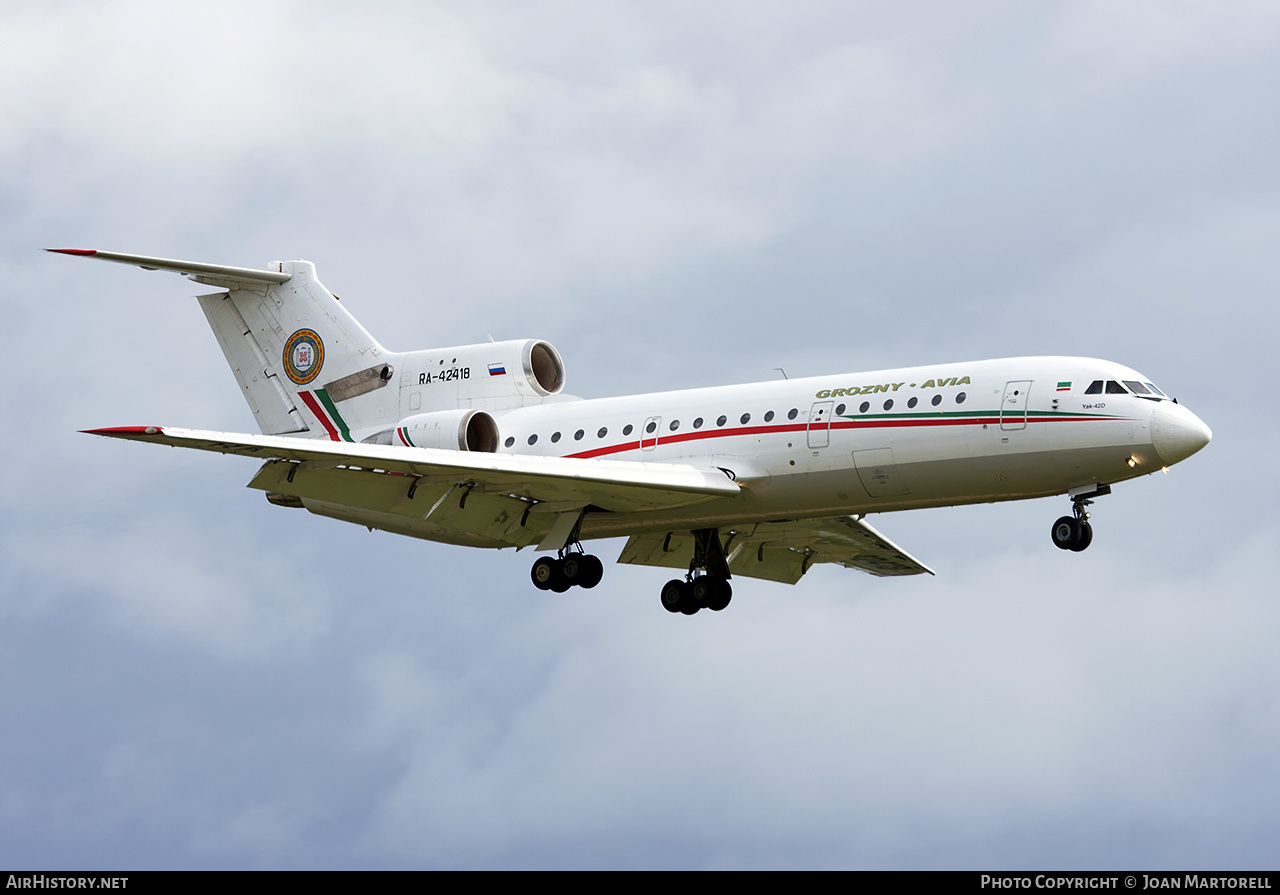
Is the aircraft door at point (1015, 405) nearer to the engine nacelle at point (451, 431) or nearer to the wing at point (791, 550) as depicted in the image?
the wing at point (791, 550)

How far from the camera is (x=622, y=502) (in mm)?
30344

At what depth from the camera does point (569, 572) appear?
30641 millimetres

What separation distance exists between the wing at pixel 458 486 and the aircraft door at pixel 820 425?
1.55 m

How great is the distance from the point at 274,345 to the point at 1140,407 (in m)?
17.8

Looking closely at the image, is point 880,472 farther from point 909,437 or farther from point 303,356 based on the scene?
point 303,356

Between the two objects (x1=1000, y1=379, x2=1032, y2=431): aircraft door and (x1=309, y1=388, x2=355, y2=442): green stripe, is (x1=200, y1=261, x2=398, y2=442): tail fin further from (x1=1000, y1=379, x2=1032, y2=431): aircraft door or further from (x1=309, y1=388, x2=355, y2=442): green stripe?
(x1=1000, y1=379, x2=1032, y2=431): aircraft door

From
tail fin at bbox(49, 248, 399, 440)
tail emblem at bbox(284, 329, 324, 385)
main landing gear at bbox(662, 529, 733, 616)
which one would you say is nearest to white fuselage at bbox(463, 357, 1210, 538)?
main landing gear at bbox(662, 529, 733, 616)

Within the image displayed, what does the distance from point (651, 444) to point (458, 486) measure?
11.4ft

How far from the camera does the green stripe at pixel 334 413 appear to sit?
3503 cm

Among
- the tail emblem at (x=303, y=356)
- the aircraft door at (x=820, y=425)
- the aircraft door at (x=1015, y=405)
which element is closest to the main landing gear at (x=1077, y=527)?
the aircraft door at (x=1015, y=405)

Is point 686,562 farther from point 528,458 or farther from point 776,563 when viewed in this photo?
point 528,458

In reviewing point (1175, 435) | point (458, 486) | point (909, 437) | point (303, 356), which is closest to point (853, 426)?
point (909, 437)

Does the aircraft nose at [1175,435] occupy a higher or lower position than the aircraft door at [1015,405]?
lower
